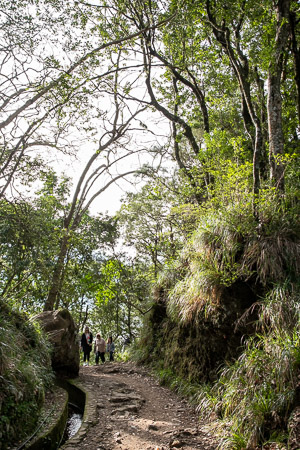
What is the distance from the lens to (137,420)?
571 cm

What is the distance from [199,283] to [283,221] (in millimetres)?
1928

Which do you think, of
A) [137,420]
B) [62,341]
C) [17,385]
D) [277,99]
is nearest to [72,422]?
[137,420]

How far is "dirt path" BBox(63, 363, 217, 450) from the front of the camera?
4602 millimetres

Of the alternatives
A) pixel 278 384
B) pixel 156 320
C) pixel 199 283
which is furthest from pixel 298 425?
pixel 156 320

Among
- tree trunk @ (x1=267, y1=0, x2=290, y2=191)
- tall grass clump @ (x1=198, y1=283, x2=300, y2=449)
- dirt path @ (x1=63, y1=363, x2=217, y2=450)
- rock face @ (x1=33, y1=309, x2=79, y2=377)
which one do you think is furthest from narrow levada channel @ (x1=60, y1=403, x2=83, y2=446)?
tree trunk @ (x1=267, y1=0, x2=290, y2=191)

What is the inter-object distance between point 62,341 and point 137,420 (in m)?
4.21

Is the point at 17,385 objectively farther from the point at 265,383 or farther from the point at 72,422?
the point at 265,383

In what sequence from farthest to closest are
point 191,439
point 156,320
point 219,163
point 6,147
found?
point 156,320, point 219,163, point 6,147, point 191,439

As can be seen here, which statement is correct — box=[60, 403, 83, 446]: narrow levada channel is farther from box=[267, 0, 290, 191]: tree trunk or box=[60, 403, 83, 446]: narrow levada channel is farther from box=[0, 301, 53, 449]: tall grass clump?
box=[267, 0, 290, 191]: tree trunk

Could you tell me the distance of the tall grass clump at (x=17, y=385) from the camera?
421 cm

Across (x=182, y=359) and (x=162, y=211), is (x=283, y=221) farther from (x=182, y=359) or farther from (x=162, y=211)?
(x=162, y=211)

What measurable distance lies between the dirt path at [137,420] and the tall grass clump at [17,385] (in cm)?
74

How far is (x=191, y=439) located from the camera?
459 centimetres

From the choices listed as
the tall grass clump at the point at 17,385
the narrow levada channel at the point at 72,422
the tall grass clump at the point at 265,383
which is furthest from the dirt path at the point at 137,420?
the tall grass clump at the point at 17,385
